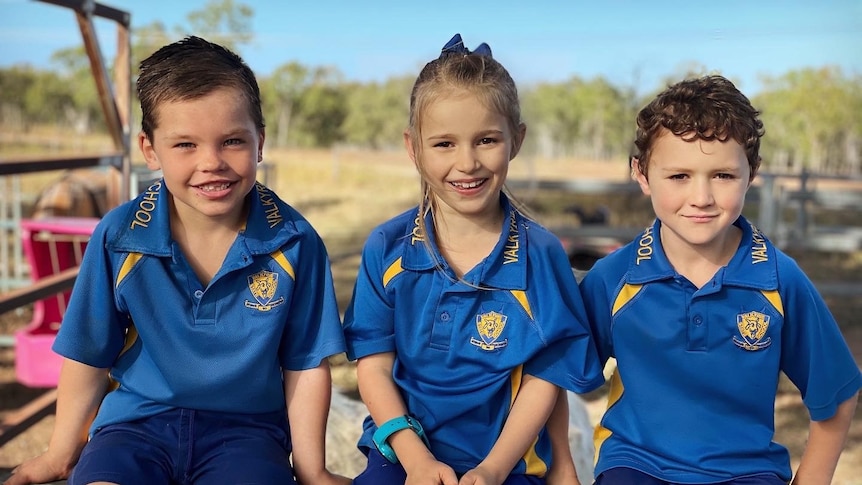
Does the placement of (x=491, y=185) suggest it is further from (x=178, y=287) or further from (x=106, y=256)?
(x=106, y=256)

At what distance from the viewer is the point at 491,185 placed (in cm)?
177

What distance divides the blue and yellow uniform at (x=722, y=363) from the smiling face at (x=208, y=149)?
83 centimetres

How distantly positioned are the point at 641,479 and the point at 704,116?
71 cm

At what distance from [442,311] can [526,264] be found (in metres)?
0.20

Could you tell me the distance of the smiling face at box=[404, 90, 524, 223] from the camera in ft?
5.68

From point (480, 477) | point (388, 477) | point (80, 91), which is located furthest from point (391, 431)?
point (80, 91)

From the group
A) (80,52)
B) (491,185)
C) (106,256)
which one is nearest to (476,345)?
(491,185)

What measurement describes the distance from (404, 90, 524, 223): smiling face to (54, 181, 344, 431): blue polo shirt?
0.34 metres

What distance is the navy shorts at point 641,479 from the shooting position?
5.48ft

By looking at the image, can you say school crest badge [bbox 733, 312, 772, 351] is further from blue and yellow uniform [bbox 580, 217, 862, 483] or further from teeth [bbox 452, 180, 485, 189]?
teeth [bbox 452, 180, 485, 189]

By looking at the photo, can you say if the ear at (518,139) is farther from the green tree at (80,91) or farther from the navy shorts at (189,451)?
the green tree at (80,91)

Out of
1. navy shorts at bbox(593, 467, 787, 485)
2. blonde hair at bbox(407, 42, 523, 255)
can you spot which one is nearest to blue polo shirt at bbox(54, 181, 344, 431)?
blonde hair at bbox(407, 42, 523, 255)

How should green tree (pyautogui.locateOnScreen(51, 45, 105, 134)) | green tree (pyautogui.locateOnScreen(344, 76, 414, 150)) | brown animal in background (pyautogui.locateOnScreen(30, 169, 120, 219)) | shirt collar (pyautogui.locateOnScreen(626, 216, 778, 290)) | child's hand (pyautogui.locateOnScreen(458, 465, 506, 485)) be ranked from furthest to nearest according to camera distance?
green tree (pyautogui.locateOnScreen(344, 76, 414, 150)), green tree (pyautogui.locateOnScreen(51, 45, 105, 134)), brown animal in background (pyautogui.locateOnScreen(30, 169, 120, 219)), shirt collar (pyautogui.locateOnScreen(626, 216, 778, 290)), child's hand (pyautogui.locateOnScreen(458, 465, 506, 485))

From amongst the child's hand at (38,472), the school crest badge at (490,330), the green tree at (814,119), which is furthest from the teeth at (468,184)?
the green tree at (814,119)
